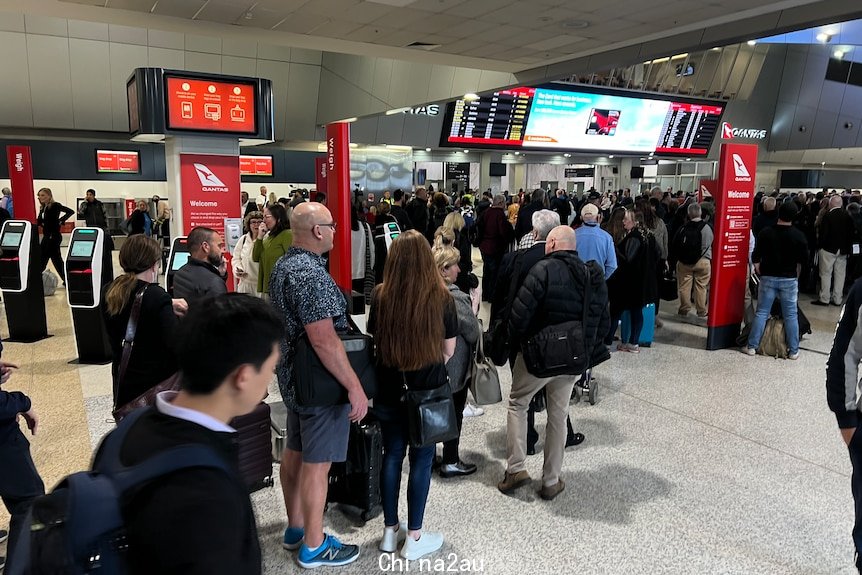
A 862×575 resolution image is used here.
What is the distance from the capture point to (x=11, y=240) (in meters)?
6.29

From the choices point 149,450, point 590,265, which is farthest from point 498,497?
point 149,450

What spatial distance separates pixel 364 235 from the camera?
730cm

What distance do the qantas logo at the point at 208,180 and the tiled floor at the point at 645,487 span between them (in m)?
2.44

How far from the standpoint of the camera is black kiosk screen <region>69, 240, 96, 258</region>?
18.2ft

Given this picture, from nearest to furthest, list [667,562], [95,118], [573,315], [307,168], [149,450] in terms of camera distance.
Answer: [149,450] < [667,562] < [573,315] < [95,118] < [307,168]

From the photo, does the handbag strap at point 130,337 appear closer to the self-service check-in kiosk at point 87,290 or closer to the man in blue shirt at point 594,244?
the self-service check-in kiosk at point 87,290

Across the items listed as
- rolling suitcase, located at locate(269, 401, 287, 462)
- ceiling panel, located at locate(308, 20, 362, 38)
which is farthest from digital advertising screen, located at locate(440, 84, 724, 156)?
rolling suitcase, located at locate(269, 401, 287, 462)

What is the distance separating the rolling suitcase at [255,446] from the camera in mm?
3146

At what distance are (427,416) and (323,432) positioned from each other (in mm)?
450

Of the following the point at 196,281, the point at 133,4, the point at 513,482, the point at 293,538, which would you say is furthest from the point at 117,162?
the point at 513,482

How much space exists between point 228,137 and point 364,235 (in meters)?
1.93

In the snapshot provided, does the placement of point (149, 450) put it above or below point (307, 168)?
below

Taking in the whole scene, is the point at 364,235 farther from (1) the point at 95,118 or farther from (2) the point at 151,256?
(1) the point at 95,118

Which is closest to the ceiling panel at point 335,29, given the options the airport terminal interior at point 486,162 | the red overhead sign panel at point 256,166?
the airport terminal interior at point 486,162
